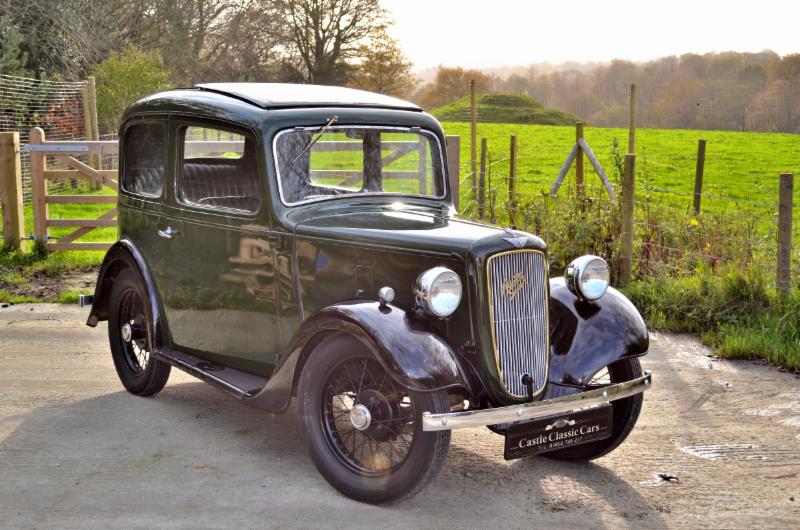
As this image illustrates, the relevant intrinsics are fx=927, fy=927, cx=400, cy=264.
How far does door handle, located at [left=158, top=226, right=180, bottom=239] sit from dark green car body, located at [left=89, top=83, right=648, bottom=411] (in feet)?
0.07

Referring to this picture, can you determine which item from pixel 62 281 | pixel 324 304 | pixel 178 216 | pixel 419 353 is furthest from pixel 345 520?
pixel 62 281

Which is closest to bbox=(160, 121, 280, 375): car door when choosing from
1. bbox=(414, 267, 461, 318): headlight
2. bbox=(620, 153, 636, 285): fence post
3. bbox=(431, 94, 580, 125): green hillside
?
bbox=(414, 267, 461, 318): headlight

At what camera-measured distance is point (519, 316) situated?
4492 mm

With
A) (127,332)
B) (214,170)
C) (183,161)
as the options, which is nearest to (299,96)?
(214,170)

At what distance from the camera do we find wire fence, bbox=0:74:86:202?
17.9 metres

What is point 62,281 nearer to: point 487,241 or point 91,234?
point 91,234

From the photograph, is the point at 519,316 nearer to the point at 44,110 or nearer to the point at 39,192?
the point at 39,192

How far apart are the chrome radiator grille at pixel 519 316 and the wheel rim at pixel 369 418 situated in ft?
1.72

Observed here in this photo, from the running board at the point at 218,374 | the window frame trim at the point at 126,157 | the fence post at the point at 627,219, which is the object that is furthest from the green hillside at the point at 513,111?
the running board at the point at 218,374

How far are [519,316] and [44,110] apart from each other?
1677cm

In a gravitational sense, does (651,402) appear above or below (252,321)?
below

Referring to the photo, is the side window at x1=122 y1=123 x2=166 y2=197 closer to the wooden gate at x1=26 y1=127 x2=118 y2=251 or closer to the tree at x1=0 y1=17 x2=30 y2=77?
the wooden gate at x1=26 y1=127 x2=118 y2=251

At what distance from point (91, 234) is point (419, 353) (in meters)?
9.96

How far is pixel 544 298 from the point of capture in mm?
4641
